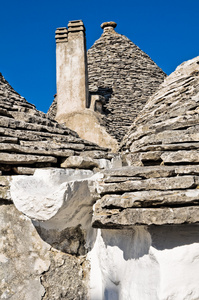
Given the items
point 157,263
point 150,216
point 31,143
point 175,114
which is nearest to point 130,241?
point 157,263

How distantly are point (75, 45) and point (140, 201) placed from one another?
9.21m

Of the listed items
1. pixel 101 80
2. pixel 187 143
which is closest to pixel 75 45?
pixel 101 80

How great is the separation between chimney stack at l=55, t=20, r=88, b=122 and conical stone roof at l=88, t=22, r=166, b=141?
13.0ft

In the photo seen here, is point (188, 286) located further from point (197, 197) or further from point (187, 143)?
point (187, 143)

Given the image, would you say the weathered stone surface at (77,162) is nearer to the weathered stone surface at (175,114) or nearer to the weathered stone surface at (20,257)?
the weathered stone surface at (175,114)

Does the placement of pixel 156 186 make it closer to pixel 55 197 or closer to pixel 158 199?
pixel 158 199

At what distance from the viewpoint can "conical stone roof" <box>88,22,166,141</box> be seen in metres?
15.9

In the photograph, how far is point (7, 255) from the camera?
287cm

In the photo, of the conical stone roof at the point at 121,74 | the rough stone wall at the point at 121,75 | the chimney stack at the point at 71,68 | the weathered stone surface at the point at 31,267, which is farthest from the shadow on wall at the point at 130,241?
the conical stone roof at the point at 121,74

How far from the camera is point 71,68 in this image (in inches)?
428

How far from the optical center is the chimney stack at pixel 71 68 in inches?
424

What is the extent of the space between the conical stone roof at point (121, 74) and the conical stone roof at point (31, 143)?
1085 cm

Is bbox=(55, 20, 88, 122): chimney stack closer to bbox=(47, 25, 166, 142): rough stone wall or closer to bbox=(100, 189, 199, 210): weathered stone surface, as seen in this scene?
bbox=(47, 25, 166, 142): rough stone wall

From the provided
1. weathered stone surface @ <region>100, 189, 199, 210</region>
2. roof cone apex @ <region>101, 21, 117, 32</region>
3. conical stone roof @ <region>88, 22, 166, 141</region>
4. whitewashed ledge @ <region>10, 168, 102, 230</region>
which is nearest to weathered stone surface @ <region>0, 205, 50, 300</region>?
whitewashed ledge @ <region>10, 168, 102, 230</region>
